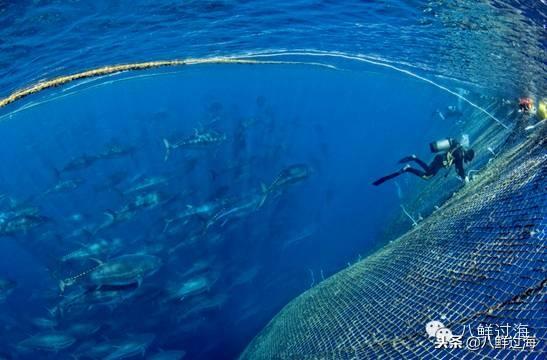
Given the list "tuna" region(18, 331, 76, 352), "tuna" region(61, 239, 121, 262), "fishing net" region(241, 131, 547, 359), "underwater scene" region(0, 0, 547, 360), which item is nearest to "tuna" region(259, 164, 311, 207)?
"underwater scene" region(0, 0, 547, 360)

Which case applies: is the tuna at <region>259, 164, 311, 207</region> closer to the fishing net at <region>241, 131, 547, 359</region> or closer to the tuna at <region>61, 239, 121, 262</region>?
the tuna at <region>61, 239, 121, 262</region>

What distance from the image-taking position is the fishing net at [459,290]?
4.27 meters

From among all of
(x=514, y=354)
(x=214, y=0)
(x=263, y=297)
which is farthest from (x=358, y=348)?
(x=263, y=297)

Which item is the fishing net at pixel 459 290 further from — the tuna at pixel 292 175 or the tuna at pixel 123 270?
the tuna at pixel 292 175

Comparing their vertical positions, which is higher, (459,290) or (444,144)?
(459,290)

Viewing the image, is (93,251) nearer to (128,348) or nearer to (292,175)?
(128,348)

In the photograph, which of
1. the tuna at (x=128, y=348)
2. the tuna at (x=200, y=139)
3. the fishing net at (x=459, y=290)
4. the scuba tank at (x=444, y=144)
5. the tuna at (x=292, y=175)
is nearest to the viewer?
the fishing net at (x=459, y=290)

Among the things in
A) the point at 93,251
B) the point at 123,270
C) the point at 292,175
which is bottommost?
the point at 93,251

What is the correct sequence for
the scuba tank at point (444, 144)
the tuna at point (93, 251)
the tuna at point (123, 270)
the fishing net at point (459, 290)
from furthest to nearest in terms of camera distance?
the tuna at point (93, 251), the tuna at point (123, 270), the scuba tank at point (444, 144), the fishing net at point (459, 290)

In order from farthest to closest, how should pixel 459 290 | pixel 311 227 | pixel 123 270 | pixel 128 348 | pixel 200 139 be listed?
pixel 311 227 < pixel 200 139 < pixel 128 348 < pixel 123 270 < pixel 459 290

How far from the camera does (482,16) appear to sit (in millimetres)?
9516

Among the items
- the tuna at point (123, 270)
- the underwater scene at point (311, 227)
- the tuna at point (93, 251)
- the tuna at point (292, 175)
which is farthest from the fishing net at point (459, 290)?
the tuna at point (93, 251)

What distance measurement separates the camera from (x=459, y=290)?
520 cm

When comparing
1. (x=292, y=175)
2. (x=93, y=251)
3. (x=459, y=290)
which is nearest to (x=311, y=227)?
(x=292, y=175)
